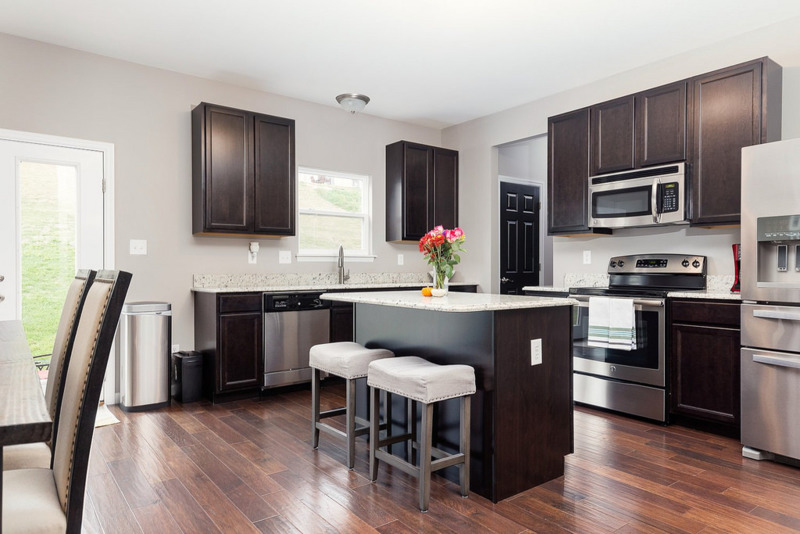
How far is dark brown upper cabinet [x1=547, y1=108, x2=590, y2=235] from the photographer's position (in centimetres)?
420

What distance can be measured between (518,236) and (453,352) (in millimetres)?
3572

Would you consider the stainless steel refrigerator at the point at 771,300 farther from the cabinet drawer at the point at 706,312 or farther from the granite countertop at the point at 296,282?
the granite countertop at the point at 296,282

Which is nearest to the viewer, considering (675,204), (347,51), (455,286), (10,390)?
(10,390)

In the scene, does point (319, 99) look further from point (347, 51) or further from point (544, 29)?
point (544, 29)

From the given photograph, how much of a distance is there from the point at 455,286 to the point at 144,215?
3023 mm

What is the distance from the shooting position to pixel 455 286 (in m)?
5.45

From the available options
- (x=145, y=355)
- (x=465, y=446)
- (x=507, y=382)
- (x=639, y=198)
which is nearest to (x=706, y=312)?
(x=639, y=198)

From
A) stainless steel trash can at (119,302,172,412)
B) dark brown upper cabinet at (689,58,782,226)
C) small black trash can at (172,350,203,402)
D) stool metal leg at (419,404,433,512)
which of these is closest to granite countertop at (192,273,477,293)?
stainless steel trash can at (119,302,172,412)

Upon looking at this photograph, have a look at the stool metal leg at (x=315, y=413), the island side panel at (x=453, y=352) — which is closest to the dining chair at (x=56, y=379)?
the stool metal leg at (x=315, y=413)

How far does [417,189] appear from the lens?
5469 millimetres

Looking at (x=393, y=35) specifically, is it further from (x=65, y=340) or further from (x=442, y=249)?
(x=65, y=340)

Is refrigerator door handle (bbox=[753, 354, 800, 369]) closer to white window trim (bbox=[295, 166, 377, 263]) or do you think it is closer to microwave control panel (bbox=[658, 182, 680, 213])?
microwave control panel (bbox=[658, 182, 680, 213])

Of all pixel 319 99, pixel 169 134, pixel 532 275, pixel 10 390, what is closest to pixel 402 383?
pixel 10 390

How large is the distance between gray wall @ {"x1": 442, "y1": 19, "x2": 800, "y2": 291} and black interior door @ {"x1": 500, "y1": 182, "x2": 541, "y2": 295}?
9.0 inches
